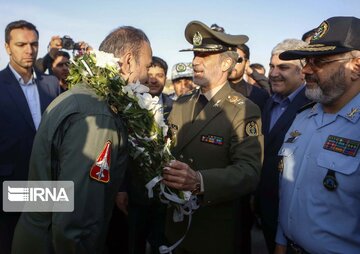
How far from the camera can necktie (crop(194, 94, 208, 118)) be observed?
3012 millimetres

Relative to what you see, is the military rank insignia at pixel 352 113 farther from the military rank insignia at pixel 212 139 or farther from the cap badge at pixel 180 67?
the cap badge at pixel 180 67

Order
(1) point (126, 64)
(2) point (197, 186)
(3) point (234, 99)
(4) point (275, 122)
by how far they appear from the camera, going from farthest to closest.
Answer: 1. (4) point (275, 122)
2. (3) point (234, 99)
3. (2) point (197, 186)
4. (1) point (126, 64)

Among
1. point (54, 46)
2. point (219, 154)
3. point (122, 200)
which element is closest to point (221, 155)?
point (219, 154)

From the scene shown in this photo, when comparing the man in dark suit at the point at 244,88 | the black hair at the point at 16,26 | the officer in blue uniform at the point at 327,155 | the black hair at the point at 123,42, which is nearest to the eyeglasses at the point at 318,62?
the officer in blue uniform at the point at 327,155

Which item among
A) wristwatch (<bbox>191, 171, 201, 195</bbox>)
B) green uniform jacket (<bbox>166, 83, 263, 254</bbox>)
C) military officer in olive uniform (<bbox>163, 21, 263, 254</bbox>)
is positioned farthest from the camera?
green uniform jacket (<bbox>166, 83, 263, 254</bbox>)

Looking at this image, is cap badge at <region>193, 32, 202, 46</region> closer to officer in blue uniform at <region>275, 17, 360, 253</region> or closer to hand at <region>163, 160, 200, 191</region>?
officer in blue uniform at <region>275, 17, 360, 253</region>

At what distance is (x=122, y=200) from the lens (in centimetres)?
385

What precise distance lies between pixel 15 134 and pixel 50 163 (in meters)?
2.11

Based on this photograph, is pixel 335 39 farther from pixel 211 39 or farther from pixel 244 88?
pixel 244 88

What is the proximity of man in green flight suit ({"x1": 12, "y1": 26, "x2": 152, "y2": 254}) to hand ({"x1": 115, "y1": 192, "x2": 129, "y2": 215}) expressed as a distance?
5.55ft

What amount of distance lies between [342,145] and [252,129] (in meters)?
0.81

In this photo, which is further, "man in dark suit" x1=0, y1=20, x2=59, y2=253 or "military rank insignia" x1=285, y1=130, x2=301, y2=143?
"man in dark suit" x1=0, y1=20, x2=59, y2=253

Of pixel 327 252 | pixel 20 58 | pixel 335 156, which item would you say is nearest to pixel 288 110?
pixel 335 156

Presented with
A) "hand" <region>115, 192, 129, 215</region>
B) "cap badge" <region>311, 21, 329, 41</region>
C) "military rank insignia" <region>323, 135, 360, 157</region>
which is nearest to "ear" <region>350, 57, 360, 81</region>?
"cap badge" <region>311, 21, 329, 41</region>
